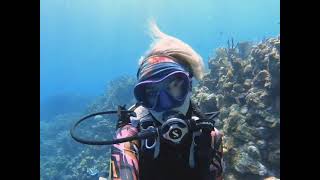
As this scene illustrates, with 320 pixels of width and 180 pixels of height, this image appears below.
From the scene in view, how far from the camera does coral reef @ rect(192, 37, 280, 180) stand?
209 centimetres

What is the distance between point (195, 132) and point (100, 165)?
0.66 metres

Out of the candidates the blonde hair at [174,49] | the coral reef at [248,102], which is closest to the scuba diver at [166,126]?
the blonde hair at [174,49]

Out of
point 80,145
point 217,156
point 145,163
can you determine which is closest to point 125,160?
point 145,163

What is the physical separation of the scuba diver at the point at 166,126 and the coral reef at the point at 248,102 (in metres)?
0.14

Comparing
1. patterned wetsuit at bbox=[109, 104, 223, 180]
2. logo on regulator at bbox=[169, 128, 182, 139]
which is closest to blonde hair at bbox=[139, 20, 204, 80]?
logo on regulator at bbox=[169, 128, 182, 139]

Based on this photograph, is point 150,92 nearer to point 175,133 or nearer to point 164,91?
point 164,91

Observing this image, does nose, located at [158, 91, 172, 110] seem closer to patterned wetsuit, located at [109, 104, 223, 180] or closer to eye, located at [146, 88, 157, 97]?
eye, located at [146, 88, 157, 97]

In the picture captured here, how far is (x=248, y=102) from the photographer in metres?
2.19

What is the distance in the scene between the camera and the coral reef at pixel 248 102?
6.86ft

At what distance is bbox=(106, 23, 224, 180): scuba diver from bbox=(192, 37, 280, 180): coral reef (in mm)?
144
